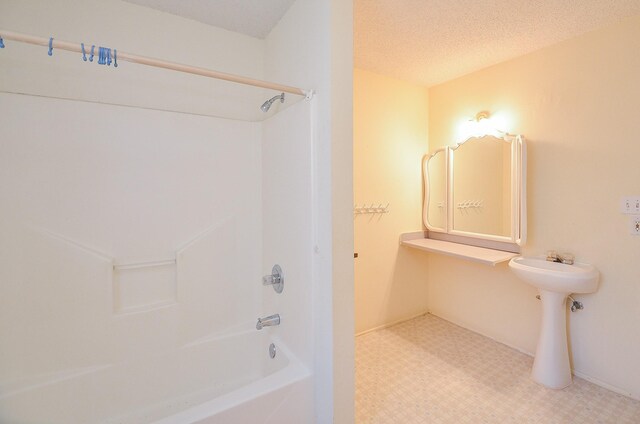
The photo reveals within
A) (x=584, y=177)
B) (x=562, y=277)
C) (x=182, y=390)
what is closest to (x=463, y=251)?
(x=562, y=277)

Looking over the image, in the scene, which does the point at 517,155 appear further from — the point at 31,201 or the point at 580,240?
the point at 31,201

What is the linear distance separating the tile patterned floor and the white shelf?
2.52ft

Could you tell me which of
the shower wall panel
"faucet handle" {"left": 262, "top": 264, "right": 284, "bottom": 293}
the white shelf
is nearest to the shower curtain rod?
the shower wall panel

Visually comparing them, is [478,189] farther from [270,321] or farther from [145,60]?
[145,60]

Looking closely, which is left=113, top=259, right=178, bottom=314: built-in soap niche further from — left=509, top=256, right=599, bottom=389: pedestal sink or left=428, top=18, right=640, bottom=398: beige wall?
left=428, top=18, right=640, bottom=398: beige wall

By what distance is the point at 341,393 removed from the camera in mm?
1269

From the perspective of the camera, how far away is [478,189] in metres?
2.59

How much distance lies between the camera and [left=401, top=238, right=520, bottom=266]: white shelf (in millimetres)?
2212

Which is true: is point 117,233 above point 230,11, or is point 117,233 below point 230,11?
below

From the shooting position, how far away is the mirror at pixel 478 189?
2227 mm

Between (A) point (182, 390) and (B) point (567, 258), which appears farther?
(B) point (567, 258)

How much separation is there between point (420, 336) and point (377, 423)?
3.75ft

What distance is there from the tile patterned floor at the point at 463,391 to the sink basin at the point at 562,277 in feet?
2.17

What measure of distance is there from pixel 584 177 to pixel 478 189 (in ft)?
2.41
